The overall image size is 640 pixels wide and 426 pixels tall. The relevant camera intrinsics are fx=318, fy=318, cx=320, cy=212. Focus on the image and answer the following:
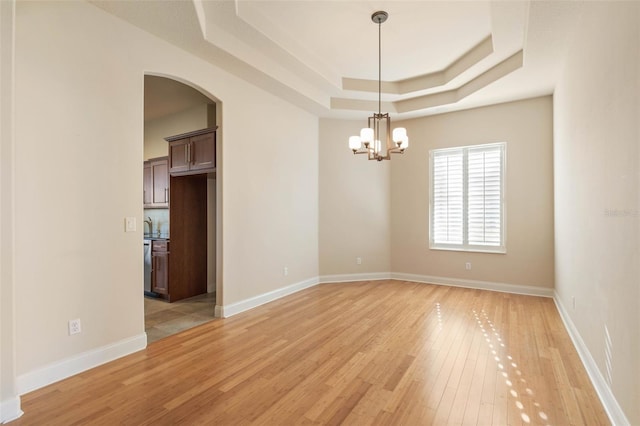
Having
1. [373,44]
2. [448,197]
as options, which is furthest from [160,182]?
[448,197]

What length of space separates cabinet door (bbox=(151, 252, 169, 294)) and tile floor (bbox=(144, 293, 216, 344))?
0.19 meters

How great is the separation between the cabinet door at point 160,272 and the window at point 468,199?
4562 millimetres

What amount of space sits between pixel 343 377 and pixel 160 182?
4.49 meters

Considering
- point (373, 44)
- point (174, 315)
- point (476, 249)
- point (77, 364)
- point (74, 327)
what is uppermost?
point (373, 44)

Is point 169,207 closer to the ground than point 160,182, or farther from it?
Result: closer to the ground

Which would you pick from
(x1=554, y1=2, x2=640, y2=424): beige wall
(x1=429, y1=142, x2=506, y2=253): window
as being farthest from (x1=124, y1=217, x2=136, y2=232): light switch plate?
(x1=429, y1=142, x2=506, y2=253): window

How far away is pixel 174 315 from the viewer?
420cm

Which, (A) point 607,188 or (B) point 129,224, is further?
(B) point 129,224

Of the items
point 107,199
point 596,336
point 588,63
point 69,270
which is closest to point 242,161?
point 107,199

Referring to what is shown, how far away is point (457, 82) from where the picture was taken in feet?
16.0

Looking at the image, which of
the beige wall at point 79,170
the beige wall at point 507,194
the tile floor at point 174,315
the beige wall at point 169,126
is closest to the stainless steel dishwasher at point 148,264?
the tile floor at point 174,315

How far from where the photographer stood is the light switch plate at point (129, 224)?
3.02 meters

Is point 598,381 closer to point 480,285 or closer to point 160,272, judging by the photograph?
point 480,285

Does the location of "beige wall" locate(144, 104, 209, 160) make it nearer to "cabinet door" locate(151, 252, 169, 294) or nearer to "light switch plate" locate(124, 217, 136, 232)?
"cabinet door" locate(151, 252, 169, 294)
